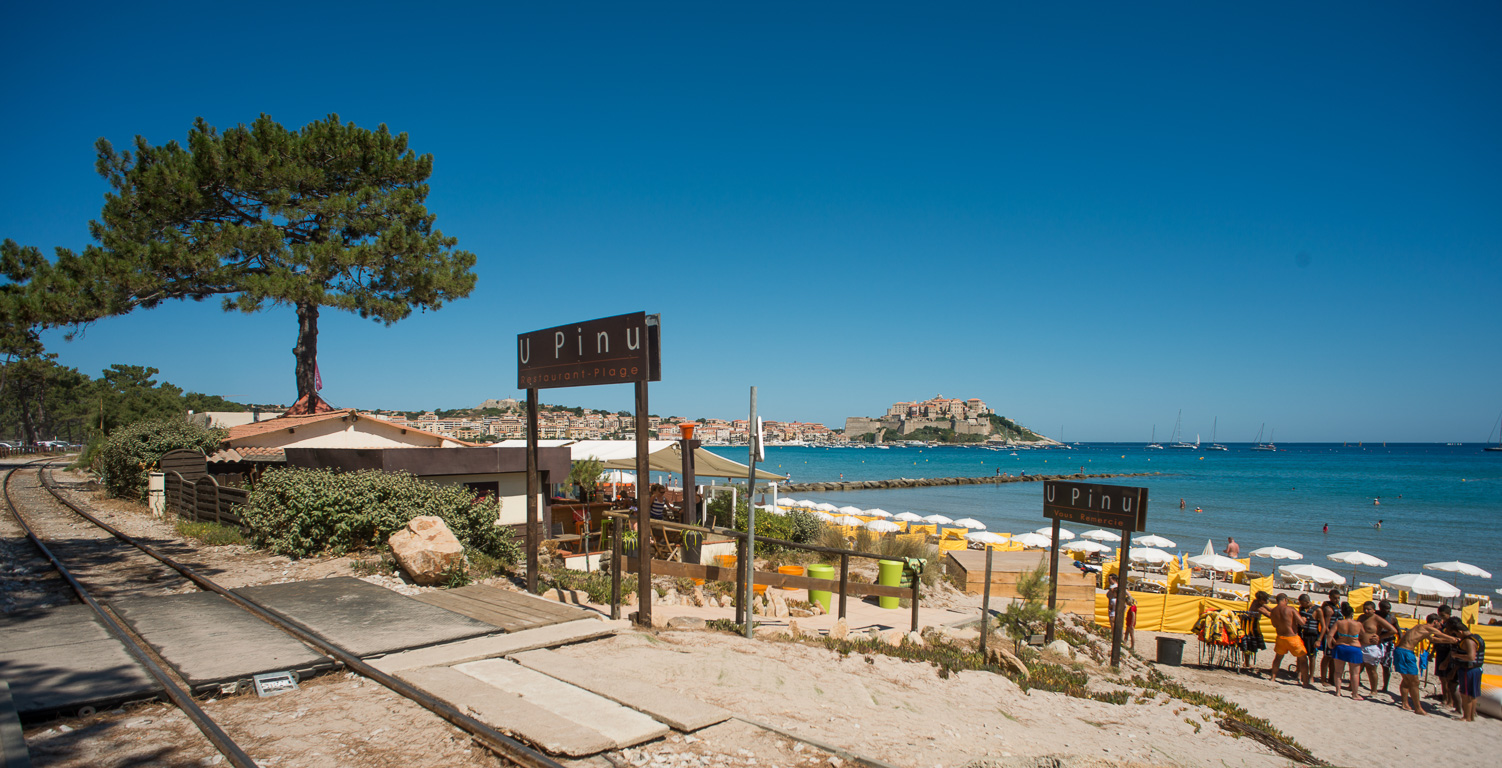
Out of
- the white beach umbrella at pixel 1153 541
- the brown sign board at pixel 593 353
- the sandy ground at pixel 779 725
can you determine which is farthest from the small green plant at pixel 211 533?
the white beach umbrella at pixel 1153 541

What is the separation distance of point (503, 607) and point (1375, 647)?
12.7 metres

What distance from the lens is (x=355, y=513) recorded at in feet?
36.4

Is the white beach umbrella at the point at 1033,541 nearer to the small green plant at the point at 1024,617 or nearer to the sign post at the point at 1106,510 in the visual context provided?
the sign post at the point at 1106,510

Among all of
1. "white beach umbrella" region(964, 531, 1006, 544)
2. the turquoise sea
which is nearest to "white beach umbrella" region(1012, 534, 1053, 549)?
"white beach umbrella" region(964, 531, 1006, 544)

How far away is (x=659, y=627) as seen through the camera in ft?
24.7

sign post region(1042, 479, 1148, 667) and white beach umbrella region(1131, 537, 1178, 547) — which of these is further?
white beach umbrella region(1131, 537, 1178, 547)

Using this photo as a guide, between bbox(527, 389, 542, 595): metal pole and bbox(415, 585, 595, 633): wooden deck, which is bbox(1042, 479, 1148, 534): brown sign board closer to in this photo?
bbox(415, 585, 595, 633): wooden deck

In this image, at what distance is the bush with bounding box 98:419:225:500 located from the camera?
784 inches

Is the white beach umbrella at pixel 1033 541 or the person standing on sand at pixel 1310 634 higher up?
the person standing on sand at pixel 1310 634

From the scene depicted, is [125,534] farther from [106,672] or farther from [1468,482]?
[1468,482]

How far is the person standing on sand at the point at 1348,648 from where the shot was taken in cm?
1147

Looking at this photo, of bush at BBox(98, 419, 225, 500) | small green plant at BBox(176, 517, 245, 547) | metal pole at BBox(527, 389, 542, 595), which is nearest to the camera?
metal pole at BBox(527, 389, 542, 595)

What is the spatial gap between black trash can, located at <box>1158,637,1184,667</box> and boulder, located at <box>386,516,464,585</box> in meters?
11.6

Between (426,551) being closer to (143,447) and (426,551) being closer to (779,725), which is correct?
(779,725)
